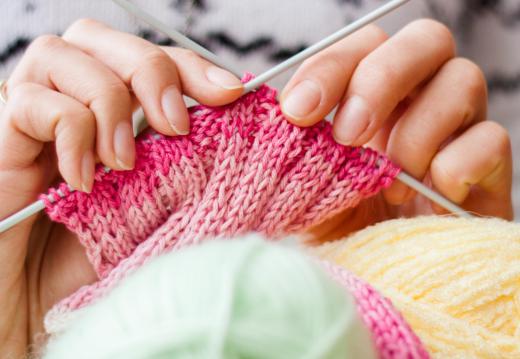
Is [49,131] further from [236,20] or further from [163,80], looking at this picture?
[236,20]

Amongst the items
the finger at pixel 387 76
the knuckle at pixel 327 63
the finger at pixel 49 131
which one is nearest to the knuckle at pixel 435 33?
the finger at pixel 387 76

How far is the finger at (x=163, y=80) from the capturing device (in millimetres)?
438

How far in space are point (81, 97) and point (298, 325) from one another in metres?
0.31

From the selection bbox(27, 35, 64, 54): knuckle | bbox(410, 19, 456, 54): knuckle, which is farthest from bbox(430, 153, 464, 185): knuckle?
bbox(27, 35, 64, 54): knuckle

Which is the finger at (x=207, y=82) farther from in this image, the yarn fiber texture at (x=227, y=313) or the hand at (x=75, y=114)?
the yarn fiber texture at (x=227, y=313)

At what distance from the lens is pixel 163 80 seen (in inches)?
17.5

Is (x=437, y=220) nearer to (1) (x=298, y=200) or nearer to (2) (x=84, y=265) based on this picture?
(1) (x=298, y=200)

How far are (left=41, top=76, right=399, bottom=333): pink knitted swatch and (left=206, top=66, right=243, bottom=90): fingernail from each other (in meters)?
0.02

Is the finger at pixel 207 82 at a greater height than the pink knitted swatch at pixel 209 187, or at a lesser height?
greater

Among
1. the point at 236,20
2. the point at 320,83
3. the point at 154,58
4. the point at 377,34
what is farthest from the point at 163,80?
the point at 236,20

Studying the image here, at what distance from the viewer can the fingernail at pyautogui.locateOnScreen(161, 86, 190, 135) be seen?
44cm

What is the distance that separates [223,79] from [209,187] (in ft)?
0.29

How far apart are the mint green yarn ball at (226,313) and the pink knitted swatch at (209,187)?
211 millimetres

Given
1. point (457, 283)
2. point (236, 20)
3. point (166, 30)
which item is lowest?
point (457, 283)
